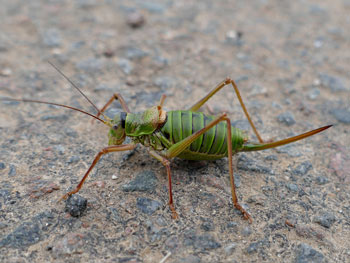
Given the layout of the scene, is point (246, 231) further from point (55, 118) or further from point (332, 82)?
point (332, 82)

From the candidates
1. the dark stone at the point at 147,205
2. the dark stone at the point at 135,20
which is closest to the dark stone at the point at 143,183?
the dark stone at the point at 147,205

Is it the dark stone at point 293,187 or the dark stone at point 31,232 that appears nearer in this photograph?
the dark stone at point 31,232

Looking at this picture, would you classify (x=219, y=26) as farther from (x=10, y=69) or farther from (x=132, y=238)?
(x=132, y=238)

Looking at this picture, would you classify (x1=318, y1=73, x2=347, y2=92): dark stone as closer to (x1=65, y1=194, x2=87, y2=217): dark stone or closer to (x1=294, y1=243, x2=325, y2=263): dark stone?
(x1=294, y1=243, x2=325, y2=263): dark stone

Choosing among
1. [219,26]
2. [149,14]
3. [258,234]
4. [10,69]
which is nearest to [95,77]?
[10,69]

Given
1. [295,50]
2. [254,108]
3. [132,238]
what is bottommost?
[132,238]

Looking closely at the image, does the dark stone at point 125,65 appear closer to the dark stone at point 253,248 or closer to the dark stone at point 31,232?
the dark stone at point 31,232
